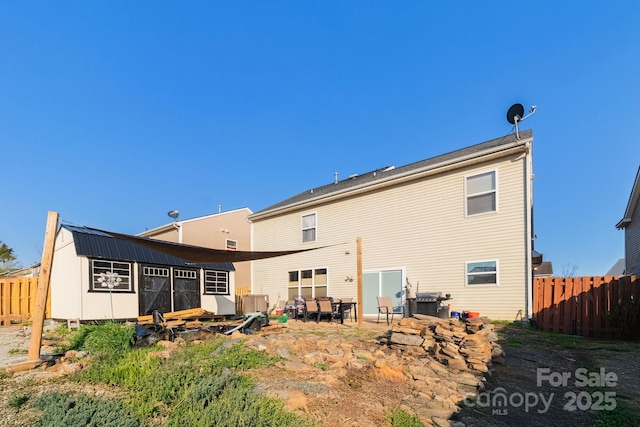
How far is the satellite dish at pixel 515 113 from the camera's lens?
36.5 ft

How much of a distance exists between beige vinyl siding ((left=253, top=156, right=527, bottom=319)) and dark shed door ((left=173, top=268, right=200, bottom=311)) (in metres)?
4.05

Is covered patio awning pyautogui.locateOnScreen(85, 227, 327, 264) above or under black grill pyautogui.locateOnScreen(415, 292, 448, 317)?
above

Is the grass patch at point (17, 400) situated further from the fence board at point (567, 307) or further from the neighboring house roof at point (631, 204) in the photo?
the neighboring house roof at point (631, 204)

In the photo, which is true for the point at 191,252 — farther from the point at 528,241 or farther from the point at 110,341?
the point at 528,241

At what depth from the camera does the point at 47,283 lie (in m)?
4.99

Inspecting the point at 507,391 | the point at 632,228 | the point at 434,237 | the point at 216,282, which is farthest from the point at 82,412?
the point at 632,228

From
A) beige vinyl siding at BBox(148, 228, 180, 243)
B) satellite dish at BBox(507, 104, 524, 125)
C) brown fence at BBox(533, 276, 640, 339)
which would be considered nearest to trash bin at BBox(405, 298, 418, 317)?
brown fence at BBox(533, 276, 640, 339)

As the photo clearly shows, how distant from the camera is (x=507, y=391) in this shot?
432 centimetres

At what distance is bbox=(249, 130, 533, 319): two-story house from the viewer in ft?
32.1

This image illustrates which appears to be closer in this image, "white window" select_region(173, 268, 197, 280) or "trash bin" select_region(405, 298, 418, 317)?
"trash bin" select_region(405, 298, 418, 317)

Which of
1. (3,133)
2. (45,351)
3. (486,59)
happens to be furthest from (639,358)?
(3,133)

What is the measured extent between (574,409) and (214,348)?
480 cm

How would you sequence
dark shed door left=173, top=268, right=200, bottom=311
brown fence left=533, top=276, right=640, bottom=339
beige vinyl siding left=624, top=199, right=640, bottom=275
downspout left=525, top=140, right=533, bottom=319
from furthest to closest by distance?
beige vinyl siding left=624, top=199, right=640, bottom=275 < dark shed door left=173, top=268, right=200, bottom=311 < downspout left=525, top=140, right=533, bottom=319 < brown fence left=533, top=276, right=640, bottom=339

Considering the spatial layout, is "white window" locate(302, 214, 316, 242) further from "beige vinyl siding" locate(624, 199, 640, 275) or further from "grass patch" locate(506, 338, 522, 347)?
"beige vinyl siding" locate(624, 199, 640, 275)
